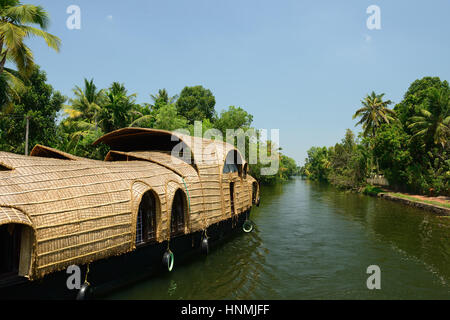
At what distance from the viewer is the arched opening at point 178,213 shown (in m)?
7.20

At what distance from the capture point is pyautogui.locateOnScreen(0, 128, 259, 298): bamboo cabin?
4.29 metres

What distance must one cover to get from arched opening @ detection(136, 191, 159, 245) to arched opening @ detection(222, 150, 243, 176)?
3.46 metres

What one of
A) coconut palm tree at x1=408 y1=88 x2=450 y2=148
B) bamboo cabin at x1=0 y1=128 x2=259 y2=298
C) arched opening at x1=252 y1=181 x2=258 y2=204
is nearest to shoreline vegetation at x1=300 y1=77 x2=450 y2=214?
coconut palm tree at x1=408 y1=88 x2=450 y2=148

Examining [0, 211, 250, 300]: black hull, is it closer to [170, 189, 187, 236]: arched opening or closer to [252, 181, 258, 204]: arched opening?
[170, 189, 187, 236]: arched opening

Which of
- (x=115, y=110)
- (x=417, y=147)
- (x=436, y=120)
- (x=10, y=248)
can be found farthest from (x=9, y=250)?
(x=417, y=147)

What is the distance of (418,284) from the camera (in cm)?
730

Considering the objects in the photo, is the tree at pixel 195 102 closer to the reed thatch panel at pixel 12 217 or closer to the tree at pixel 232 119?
the tree at pixel 232 119

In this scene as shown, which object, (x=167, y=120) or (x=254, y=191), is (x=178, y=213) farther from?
(x=167, y=120)

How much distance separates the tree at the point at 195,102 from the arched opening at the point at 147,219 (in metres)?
34.1

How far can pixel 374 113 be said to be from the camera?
31922 mm

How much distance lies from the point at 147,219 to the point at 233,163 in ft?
16.1
